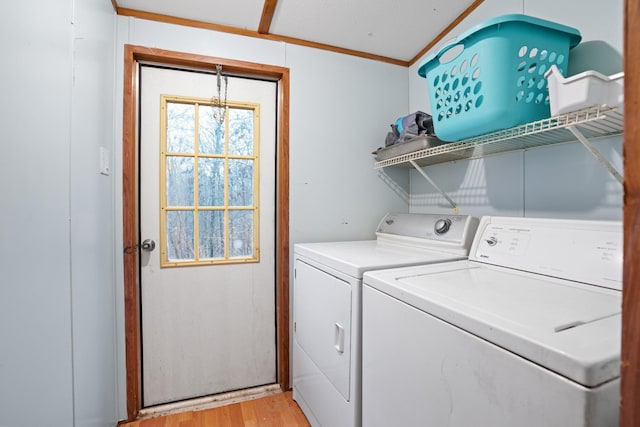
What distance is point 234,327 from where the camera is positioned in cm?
190

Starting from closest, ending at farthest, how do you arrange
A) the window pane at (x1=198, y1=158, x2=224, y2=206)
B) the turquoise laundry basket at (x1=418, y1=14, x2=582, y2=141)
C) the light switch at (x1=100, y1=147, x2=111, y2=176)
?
the turquoise laundry basket at (x1=418, y1=14, x2=582, y2=141)
the light switch at (x1=100, y1=147, x2=111, y2=176)
the window pane at (x1=198, y1=158, x2=224, y2=206)

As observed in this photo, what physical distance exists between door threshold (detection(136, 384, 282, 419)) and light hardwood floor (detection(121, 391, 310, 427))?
0.09ft

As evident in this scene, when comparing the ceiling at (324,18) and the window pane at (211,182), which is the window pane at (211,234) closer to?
the window pane at (211,182)

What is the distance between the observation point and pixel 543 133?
3.71ft

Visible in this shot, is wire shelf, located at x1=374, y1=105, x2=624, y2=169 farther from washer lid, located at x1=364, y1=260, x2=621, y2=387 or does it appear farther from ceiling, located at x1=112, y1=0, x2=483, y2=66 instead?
ceiling, located at x1=112, y1=0, x2=483, y2=66

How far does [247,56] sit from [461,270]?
1.80m

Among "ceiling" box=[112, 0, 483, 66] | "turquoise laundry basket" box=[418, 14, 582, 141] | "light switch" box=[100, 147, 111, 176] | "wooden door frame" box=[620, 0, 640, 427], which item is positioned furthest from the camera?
"ceiling" box=[112, 0, 483, 66]

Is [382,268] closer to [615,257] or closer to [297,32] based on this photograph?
[615,257]

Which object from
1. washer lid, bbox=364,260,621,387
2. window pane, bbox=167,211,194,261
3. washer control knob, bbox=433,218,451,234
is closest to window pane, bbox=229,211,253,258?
window pane, bbox=167,211,194,261

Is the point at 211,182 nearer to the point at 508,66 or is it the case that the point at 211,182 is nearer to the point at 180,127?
the point at 180,127

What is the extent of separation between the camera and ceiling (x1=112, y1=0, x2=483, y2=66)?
161 centimetres

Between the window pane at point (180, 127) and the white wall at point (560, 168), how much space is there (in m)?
1.74

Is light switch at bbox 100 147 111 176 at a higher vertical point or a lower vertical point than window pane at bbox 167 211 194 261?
higher

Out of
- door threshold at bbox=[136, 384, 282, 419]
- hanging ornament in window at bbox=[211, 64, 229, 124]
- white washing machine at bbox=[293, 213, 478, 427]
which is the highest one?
hanging ornament in window at bbox=[211, 64, 229, 124]
